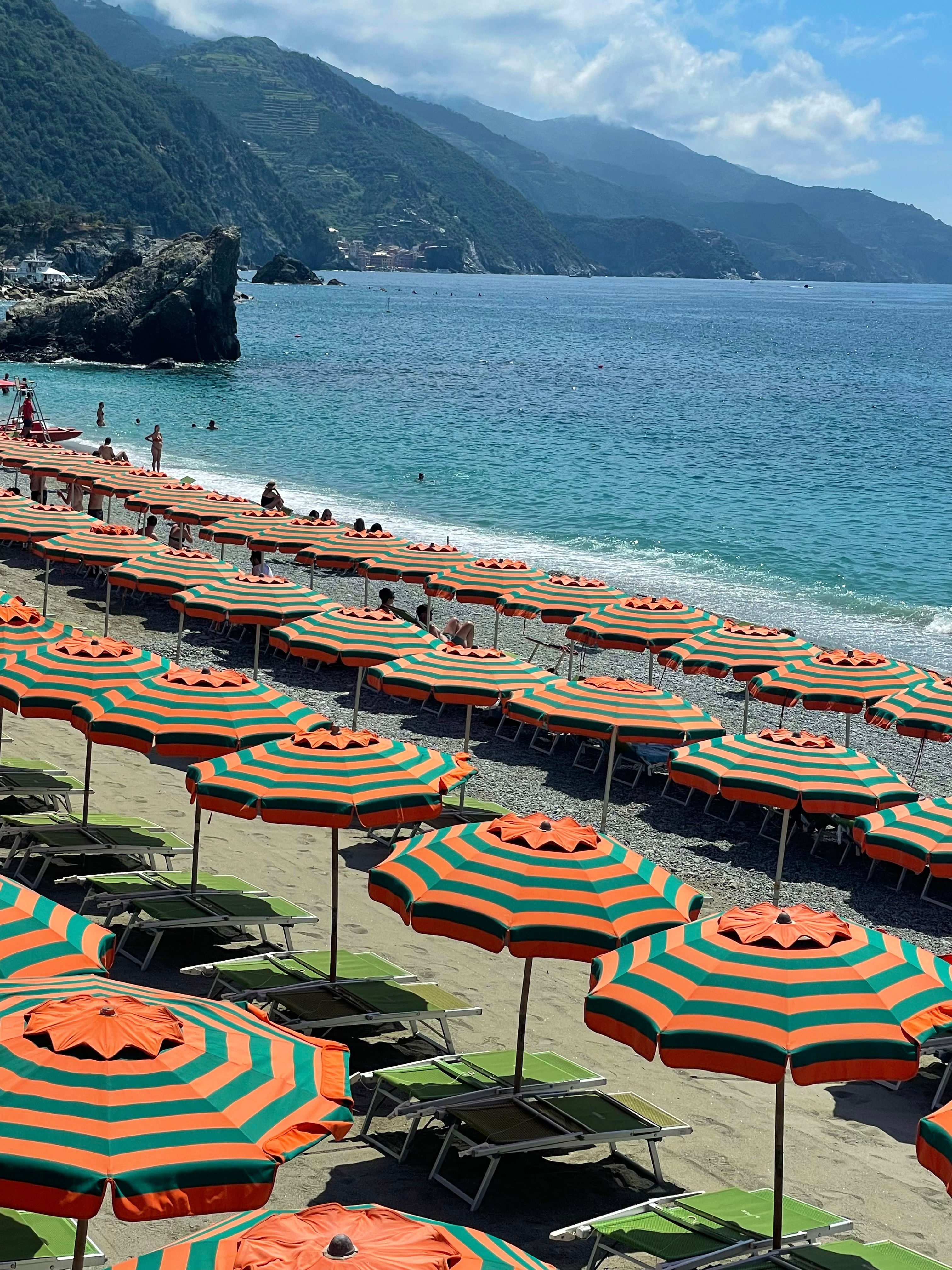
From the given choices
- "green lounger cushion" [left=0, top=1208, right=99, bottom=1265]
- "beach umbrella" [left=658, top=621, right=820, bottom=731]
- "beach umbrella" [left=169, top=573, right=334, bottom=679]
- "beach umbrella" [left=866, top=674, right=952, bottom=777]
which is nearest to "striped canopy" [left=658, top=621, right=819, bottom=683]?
"beach umbrella" [left=658, top=621, right=820, bottom=731]

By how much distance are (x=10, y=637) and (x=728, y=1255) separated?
9.43m

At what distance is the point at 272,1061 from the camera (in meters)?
5.66

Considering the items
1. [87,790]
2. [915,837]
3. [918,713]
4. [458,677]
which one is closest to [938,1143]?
[915,837]

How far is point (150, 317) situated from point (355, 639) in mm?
86116

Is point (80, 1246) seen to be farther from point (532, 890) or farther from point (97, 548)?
point (97, 548)

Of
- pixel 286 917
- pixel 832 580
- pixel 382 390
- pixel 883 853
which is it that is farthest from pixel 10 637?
pixel 382 390

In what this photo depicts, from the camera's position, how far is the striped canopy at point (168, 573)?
64.3 ft

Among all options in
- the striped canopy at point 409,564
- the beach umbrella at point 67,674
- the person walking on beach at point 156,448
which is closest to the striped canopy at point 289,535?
the striped canopy at point 409,564

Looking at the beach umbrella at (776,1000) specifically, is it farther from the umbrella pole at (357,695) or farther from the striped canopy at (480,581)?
the striped canopy at (480,581)

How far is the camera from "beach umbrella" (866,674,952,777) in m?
15.5

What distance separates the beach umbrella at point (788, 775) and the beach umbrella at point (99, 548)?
413 inches

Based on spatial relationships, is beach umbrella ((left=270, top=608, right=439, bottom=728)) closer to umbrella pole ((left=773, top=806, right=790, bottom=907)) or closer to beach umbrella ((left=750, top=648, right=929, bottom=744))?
beach umbrella ((left=750, top=648, right=929, bottom=744))

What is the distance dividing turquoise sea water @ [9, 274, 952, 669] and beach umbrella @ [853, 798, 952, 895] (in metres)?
16.9

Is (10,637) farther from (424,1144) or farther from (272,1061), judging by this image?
(272,1061)
